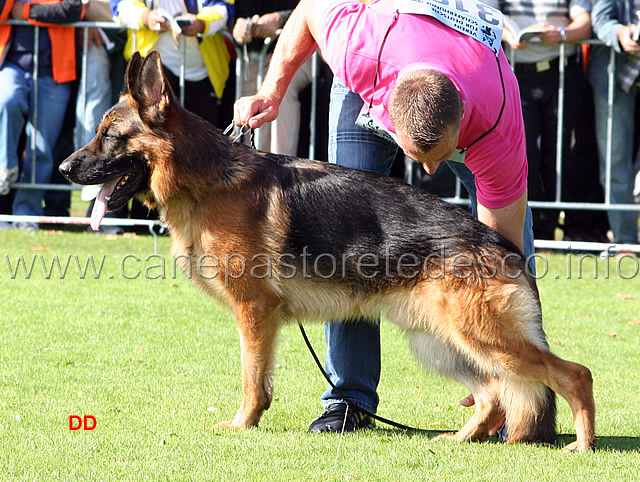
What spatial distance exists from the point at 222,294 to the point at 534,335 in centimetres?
146

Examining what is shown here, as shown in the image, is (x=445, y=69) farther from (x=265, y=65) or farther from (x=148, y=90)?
(x=265, y=65)

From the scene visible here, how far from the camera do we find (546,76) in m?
8.36

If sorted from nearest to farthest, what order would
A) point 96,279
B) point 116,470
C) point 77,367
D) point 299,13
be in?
point 116,470 < point 299,13 < point 77,367 < point 96,279

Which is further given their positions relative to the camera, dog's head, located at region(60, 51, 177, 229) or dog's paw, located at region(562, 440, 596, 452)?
dog's head, located at region(60, 51, 177, 229)

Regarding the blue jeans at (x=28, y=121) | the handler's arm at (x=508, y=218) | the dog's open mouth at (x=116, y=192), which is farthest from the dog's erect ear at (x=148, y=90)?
the blue jeans at (x=28, y=121)

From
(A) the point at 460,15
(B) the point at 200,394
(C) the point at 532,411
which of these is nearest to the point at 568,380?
(C) the point at 532,411

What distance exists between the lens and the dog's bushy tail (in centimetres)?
385

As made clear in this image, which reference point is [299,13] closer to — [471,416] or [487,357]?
[487,357]

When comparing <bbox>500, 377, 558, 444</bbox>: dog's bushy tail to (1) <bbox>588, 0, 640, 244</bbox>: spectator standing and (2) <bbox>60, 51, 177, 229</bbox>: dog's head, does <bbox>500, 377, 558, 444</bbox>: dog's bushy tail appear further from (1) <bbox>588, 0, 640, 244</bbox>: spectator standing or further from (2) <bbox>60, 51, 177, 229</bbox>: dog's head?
(1) <bbox>588, 0, 640, 244</bbox>: spectator standing

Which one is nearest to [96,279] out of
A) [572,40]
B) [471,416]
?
[471,416]

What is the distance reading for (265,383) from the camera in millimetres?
3982

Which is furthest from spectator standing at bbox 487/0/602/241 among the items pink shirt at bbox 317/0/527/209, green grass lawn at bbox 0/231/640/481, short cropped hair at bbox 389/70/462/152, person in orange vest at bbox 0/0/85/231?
short cropped hair at bbox 389/70/462/152

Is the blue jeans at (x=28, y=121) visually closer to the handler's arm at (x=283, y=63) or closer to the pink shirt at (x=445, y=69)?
the handler's arm at (x=283, y=63)

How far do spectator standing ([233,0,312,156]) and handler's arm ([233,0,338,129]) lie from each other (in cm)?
397
